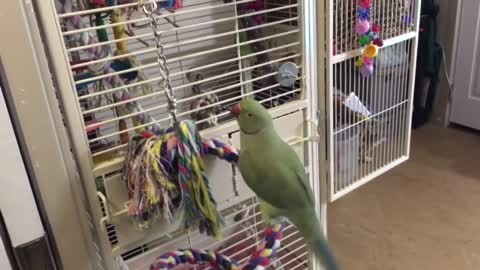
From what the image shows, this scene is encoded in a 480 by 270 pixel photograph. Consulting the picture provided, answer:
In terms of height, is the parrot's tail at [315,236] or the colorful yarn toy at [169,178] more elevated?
the colorful yarn toy at [169,178]

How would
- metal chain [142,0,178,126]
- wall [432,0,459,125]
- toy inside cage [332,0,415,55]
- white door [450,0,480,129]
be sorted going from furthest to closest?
1. wall [432,0,459,125]
2. white door [450,0,480,129]
3. toy inside cage [332,0,415,55]
4. metal chain [142,0,178,126]

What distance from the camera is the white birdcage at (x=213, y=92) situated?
0.75 meters

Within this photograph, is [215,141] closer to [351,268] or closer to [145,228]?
[145,228]

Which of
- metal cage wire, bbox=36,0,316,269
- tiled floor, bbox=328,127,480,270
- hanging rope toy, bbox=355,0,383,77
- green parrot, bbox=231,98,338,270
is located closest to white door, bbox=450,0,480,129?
tiled floor, bbox=328,127,480,270

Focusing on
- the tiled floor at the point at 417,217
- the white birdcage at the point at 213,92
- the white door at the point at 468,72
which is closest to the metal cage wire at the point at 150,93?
the white birdcage at the point at 213,92

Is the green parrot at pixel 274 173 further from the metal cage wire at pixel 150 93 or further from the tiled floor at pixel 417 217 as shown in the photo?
the tiled floor at pixel 417 217

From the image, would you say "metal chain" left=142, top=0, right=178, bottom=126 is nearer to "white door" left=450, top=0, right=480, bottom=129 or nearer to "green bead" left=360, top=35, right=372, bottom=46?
"green bead" left=360, top=35, right=372, bottom=46

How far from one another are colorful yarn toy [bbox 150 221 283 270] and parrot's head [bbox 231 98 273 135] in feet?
0.62

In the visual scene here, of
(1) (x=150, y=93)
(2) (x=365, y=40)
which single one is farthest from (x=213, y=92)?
(2) (x=365, y=40)

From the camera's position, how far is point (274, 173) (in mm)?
750

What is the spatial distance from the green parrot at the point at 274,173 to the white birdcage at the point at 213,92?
0.53ft

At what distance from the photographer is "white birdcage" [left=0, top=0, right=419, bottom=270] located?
0.75m

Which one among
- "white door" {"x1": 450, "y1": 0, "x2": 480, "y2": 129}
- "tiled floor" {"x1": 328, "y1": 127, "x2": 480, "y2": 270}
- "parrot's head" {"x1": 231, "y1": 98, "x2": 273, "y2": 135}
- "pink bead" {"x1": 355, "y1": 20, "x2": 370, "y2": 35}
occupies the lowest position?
"tiled floor" {"x1": 328, "y1": 127, "x2": 480, "y2": 270}

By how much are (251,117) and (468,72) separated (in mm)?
2062
